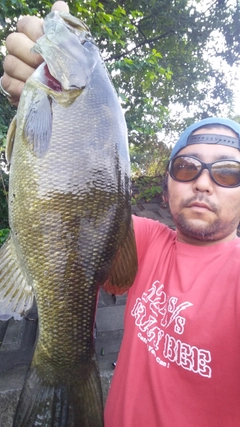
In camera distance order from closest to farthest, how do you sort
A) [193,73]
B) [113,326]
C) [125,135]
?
[125,135], [113,326], [193,73]

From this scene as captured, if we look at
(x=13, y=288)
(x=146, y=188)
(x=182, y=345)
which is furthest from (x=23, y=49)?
(x=146, y=188)

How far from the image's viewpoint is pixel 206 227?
1.73 metres

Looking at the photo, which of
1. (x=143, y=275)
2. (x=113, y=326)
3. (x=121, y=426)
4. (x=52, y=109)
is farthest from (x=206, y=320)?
(x=113, y=326)

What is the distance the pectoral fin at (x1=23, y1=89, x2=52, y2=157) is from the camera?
133 centimetres

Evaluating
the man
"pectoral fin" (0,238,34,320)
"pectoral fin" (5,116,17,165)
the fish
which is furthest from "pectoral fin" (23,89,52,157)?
"pectoral fin" (0,238,34,320)

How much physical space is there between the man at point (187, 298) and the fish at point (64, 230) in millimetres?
224

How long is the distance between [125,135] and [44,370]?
1.09 meters

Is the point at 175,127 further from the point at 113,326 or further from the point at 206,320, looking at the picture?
the point at 206,320

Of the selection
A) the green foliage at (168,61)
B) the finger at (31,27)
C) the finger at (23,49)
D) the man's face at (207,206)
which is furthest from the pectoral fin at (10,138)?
the green foliage at (168,61)

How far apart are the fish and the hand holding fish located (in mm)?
76

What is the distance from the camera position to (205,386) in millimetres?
1319

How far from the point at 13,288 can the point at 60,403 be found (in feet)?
1.69

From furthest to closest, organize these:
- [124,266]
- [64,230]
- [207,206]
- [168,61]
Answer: [168,61] → [207,206] → [124,266] → [64,230]

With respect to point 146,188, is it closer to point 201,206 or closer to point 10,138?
point 201,206
